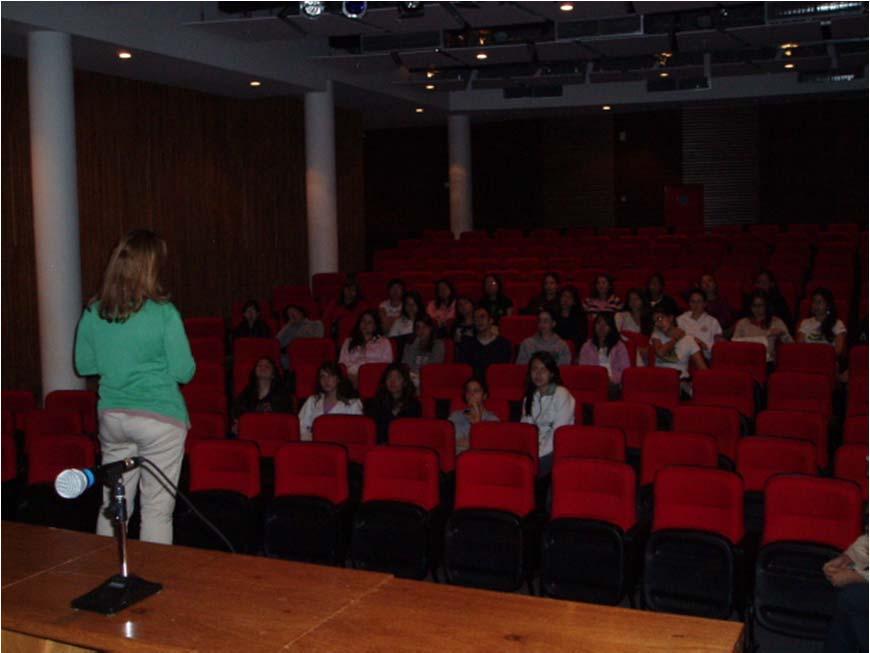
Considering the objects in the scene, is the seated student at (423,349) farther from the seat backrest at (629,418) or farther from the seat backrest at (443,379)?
the seat backrest at (629,418)

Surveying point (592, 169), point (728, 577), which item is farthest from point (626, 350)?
point (592, 169)

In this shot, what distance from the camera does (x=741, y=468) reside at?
A: 579 centimetres

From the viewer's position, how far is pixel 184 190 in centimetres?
1398

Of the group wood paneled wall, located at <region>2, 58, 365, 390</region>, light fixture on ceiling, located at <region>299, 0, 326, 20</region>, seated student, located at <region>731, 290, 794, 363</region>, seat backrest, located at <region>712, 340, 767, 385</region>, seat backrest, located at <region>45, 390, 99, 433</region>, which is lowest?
seat backrest, located at <region>45, 390, 99, 433</region>

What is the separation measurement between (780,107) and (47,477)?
58.9ft

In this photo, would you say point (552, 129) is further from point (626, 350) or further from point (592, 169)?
point (626, 350)

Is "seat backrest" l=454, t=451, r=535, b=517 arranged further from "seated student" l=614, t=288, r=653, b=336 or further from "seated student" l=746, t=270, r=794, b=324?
"seated student" l=746, t=270, r=794, b=324

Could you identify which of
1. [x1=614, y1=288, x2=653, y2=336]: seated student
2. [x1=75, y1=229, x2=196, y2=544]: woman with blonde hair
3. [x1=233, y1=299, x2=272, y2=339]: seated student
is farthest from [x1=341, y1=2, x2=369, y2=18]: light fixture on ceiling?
[x1=75, y1=229, x2=196, y2=544]: woman with blonde hair

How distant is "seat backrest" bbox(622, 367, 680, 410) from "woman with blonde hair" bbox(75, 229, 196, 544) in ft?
15.4

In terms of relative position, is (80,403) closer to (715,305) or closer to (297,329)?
(297,329)

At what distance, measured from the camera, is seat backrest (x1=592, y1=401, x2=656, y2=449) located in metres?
6.70

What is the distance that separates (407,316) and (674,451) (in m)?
5.32

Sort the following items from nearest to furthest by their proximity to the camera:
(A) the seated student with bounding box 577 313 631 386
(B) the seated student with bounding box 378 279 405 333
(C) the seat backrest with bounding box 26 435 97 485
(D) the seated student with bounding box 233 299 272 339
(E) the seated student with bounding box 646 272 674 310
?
(C) the seat backrest with bounding box 26 435 97 485 → (A) the seated student with bounding box 577 313 631 386 → (E) the seated student with bounding box 646 272 674 310 → (D) the seated student with bounding box 233 299 272 339 → (B) the seated student with bounding box 378 279 405 333

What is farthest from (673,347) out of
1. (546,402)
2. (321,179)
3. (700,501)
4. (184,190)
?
(184,190)
